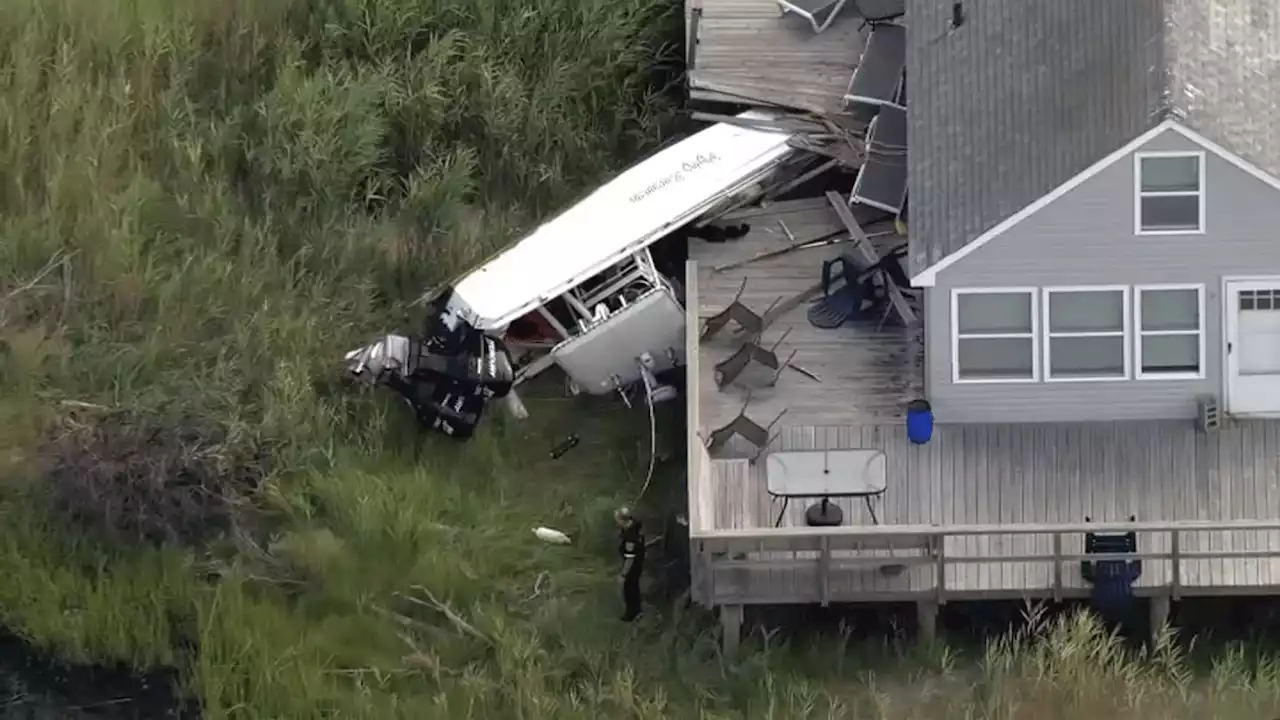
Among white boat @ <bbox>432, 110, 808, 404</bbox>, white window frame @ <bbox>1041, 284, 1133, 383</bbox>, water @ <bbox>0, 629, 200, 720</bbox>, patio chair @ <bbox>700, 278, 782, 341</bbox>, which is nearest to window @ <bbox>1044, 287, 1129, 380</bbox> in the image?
white window frame @ <bbox>1041, 284, 1133, 383</bbox>

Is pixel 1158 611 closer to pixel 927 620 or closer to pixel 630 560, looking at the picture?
pixel 927 620

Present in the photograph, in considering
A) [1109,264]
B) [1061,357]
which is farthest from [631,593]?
[1109,264]

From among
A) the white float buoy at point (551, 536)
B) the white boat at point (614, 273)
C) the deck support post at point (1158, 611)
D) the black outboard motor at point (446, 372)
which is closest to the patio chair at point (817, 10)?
the white boat at point (614, 273)

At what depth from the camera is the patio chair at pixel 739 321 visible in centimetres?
1748

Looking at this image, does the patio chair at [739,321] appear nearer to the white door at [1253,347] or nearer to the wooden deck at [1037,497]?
the wooden deck at [1037,497]

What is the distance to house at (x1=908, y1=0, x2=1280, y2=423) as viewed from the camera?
1539 centimetres

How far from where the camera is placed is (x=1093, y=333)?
53.1 feet

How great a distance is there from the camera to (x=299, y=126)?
19.9m

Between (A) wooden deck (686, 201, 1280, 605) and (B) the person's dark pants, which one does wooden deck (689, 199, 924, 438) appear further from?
(B) the person's dark pants

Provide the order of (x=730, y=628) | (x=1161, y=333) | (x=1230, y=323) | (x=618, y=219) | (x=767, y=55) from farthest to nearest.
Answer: (x=767, y=55)
(x=618, y=219)
(x=730, y=628)
(x=1161, y=333)
(x=1230, y=323)

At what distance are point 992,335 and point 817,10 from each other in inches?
211

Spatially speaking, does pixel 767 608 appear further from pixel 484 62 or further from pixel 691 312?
pixel 484 62

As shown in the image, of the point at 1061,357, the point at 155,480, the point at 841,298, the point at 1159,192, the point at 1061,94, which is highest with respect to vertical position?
the point at 1061,94

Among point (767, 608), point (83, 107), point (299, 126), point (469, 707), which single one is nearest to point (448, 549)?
point (469, 707)
